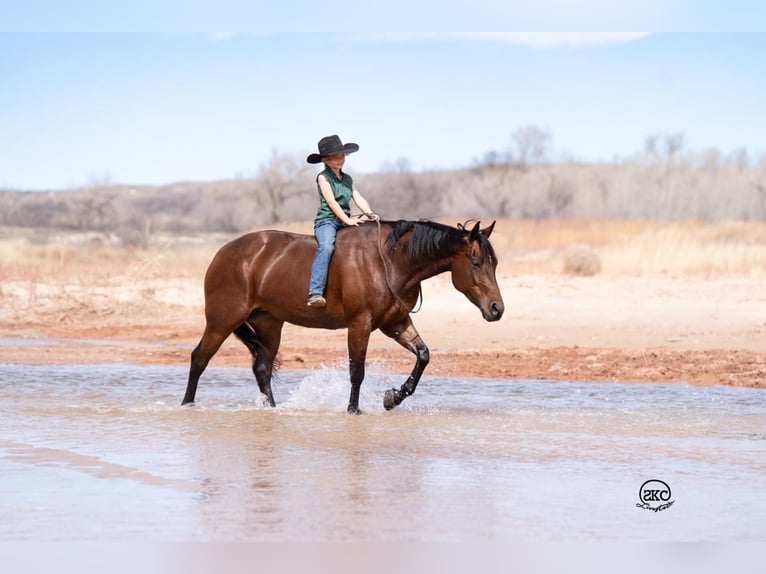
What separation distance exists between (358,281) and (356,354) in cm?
66

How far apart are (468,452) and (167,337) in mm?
10263

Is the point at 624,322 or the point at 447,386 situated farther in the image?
the point at 624,322

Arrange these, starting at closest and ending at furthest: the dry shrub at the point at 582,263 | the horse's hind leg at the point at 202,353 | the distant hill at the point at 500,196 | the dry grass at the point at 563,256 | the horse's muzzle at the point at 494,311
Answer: the horse's muzzle at the point at 494,311 < the horse's hind leg at the point at 202,353 < the dry grass at the point at 563,256 < the dry shrub at the point at 582,263 < the distant hill at the point at 500,196

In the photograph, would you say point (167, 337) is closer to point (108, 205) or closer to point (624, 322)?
point (624, 322)

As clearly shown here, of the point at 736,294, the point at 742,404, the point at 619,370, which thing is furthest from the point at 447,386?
the point at 736,294

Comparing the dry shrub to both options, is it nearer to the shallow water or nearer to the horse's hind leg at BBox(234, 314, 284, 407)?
the shallow water

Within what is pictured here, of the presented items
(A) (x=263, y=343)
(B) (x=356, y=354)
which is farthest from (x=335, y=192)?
(A) (x=263, y=343)

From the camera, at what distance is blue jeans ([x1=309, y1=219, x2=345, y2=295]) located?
10.3m

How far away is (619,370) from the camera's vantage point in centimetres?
1372

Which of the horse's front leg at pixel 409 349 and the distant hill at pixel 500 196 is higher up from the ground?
the distant hill at pixel 500 196

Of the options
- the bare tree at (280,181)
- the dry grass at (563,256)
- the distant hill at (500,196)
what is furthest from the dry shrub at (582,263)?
the bare tree at (280,181)

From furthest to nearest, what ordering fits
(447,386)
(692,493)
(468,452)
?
(447,386), (468,452), (692,493)

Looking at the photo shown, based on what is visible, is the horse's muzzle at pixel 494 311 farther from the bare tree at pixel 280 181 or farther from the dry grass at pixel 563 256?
the bare tree at pixel 280 181

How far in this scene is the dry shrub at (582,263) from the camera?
74.1ft
